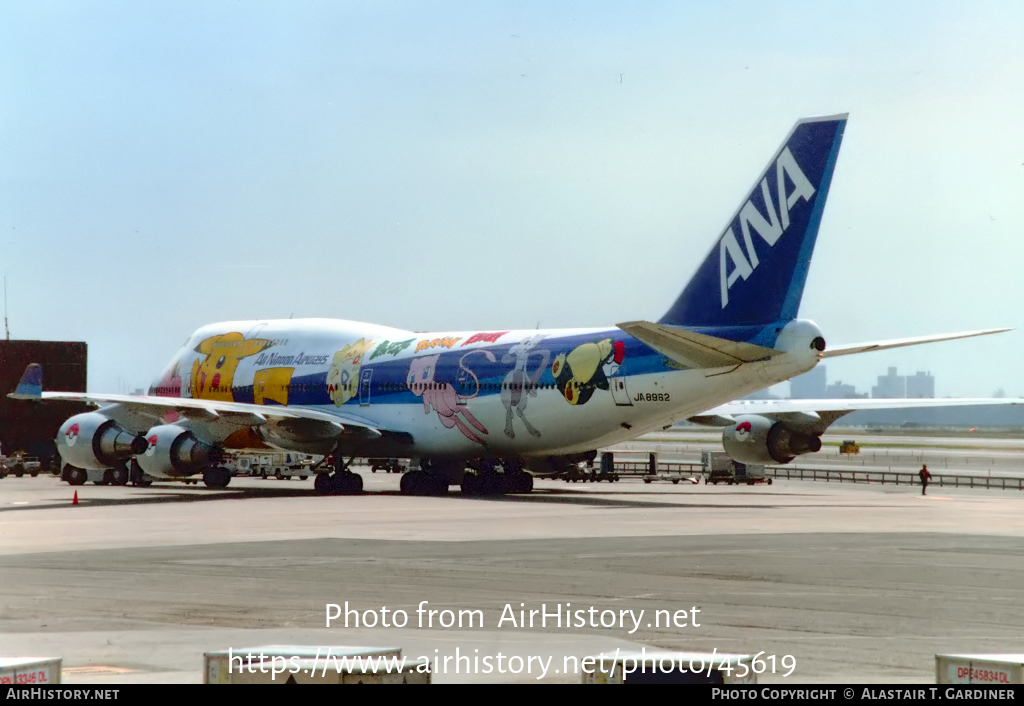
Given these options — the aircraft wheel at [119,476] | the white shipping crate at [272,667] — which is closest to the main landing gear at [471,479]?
the aircraft wheel at [119,476]

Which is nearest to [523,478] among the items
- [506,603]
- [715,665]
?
[506,603]

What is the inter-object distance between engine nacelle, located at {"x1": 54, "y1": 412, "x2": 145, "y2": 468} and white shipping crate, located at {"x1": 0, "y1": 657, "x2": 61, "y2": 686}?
35261 millimetres

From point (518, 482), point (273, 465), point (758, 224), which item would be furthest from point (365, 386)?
point (758, 224)

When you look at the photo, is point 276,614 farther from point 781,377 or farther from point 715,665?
point 781,377

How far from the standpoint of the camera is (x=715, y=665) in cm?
763

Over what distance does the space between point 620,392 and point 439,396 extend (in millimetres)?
7224

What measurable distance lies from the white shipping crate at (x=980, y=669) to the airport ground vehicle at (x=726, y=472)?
4466cm

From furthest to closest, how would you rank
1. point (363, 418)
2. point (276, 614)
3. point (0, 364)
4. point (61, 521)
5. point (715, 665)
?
point (0, 364)
point (363, 418)
point (61, 521)
point (276, 614)
point (715, 665)

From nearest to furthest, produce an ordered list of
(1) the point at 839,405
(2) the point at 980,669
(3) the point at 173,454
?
(2) the point at 980,669 → (3) the point at 173,454 → (1) the point at 839,405

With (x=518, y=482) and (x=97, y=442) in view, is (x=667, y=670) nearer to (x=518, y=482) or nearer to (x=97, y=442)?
(x=518, y=482)

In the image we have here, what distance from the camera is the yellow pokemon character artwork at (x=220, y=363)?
153 ft

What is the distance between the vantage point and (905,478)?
56688 millimetres
